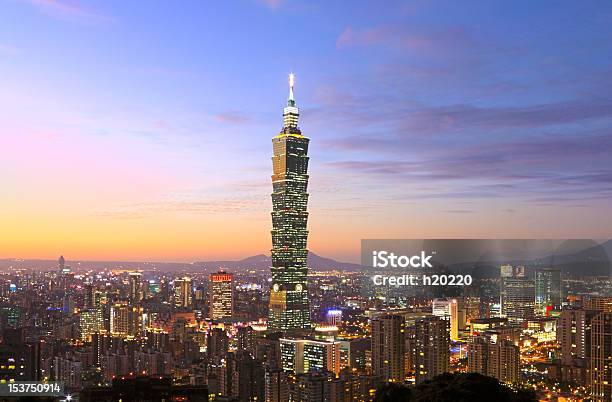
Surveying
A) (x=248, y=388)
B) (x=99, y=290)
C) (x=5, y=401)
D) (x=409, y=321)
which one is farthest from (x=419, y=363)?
(x=99, y=290)

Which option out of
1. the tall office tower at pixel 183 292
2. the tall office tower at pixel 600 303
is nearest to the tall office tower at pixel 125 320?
the tall office tower at pixel 183 292

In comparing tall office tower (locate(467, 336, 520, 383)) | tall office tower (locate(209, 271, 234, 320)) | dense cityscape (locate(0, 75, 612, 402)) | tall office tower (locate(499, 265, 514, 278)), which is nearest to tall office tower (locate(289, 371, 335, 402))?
dense cityscape (locate(0, 75, 612, 402))

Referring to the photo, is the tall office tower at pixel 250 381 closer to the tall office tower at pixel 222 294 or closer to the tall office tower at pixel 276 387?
the tall office tower at pixel 276 387

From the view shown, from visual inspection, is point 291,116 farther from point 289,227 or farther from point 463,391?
point 463,391

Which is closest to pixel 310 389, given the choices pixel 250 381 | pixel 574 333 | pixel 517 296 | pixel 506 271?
pixel 250 381

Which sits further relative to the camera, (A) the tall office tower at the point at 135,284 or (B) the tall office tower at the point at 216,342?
(A) the tall office tower at the point at 135,284

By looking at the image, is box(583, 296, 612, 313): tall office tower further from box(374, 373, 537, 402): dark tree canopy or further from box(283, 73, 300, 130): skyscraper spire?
box(283, 73, 300, 130): skyscraper spire
